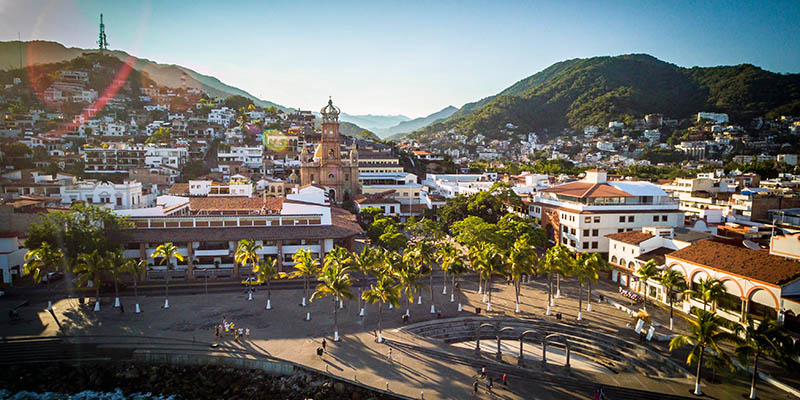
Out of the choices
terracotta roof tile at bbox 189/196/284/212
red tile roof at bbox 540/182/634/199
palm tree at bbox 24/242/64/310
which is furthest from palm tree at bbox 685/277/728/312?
palm tree at bbox 24/242/64/310

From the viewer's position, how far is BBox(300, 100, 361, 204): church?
77.4 metres

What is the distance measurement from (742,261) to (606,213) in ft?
55.7

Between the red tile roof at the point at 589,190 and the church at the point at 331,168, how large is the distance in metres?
39.2

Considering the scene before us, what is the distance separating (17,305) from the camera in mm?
31750

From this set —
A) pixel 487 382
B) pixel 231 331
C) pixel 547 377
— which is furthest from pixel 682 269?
pixel 231 331

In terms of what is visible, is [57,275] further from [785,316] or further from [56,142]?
[56,142]

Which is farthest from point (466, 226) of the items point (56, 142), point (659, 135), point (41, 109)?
point (659, 135)

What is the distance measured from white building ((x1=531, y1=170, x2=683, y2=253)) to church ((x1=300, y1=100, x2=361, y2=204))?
4088 cm

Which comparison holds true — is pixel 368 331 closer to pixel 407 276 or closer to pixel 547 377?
→ pixel 407 276

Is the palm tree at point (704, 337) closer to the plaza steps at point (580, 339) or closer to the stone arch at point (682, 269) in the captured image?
the plaza steps at point (580, 339)

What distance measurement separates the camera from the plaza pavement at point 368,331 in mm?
21969

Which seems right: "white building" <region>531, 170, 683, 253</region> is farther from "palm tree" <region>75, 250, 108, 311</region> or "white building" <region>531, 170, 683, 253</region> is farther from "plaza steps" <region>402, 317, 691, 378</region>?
"palm tree" <region>75, 250, 108, 311</region>

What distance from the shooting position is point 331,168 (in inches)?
3051

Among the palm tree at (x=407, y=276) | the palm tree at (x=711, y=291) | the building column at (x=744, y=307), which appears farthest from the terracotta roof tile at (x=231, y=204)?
the building column at (x=744, y=307)
